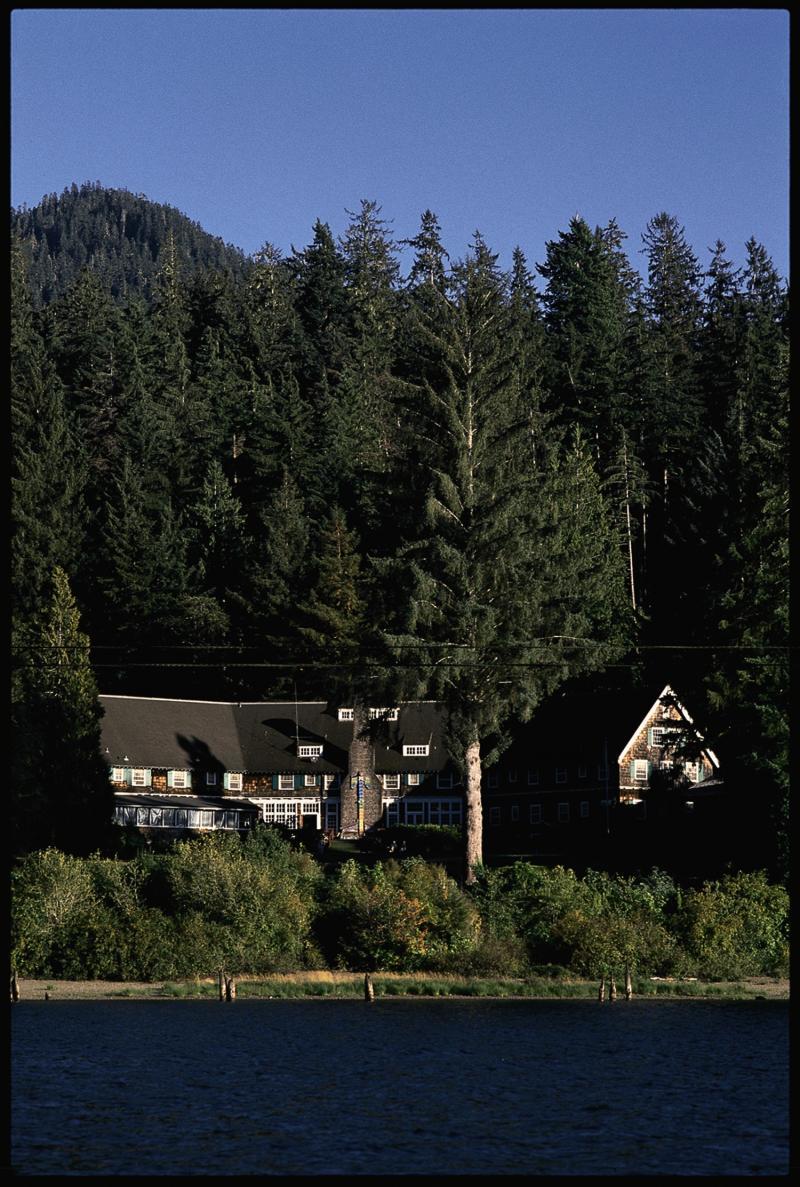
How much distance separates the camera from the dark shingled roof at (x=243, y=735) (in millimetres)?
88750

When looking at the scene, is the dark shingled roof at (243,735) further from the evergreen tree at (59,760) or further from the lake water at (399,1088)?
the lake water at (399,1088)

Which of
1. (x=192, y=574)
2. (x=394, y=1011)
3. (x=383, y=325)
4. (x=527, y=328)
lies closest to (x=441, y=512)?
(x=394, y=1011)

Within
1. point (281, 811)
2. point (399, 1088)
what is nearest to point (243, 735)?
point (281, 811)

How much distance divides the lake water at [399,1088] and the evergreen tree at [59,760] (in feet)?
52.5

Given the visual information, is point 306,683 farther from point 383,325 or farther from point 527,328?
point 383,325

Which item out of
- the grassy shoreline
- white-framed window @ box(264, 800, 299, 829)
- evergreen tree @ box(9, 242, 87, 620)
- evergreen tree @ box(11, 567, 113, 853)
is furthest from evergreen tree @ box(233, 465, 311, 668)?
the grassy shoreline

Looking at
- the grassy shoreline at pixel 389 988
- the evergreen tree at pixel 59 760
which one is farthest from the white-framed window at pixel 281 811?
the grassy shoreline at pixel 389 988

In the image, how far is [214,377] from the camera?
13788 cm

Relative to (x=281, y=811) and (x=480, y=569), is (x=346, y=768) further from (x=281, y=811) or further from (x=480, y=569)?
(x=480, y=569)

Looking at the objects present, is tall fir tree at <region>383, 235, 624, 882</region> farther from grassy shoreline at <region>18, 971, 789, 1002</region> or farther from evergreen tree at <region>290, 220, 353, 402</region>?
evergreen tree at <region>290, 220, 353, 402</region>

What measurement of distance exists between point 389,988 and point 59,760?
2231cm

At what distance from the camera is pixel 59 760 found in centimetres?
7038

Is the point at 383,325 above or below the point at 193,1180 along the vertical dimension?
above

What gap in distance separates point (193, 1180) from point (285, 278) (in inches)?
6933
